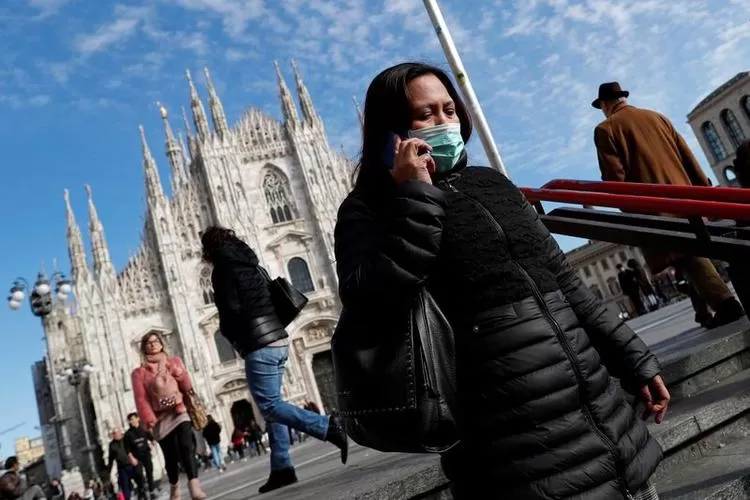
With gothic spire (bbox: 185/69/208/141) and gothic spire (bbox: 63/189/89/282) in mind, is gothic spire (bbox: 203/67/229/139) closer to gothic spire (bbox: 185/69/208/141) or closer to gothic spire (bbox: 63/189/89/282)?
gothic spire (bbox: 185/69/208/141)

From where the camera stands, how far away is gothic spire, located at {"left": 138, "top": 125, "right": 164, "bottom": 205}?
25.2 m

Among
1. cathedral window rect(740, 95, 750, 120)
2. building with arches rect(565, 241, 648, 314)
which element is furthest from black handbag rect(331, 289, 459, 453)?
building with arches rect(565, 241, 648, 314)

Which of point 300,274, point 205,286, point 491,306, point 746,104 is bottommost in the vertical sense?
point 491,306

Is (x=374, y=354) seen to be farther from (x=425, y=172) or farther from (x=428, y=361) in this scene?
(x=425, y=172)

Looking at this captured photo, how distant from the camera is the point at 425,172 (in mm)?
1324

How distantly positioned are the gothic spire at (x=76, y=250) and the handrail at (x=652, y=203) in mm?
24590

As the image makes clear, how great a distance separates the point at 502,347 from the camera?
4.14ft

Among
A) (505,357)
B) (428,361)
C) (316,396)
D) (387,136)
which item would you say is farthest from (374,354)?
(316,396)

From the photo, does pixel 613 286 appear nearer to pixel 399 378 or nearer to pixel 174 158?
pixel 174 158

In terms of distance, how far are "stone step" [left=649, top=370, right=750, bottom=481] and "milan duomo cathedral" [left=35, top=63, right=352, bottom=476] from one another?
2182 cm

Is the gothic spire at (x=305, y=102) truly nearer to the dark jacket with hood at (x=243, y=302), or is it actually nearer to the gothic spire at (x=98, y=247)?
the gothic spire at (x=98, y=247)

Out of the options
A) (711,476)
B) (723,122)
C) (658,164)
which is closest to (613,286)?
(723,122)

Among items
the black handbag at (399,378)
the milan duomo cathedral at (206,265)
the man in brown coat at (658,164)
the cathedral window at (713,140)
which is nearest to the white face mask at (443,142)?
the black handbag at (399,378)

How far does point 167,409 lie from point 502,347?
140 inches
